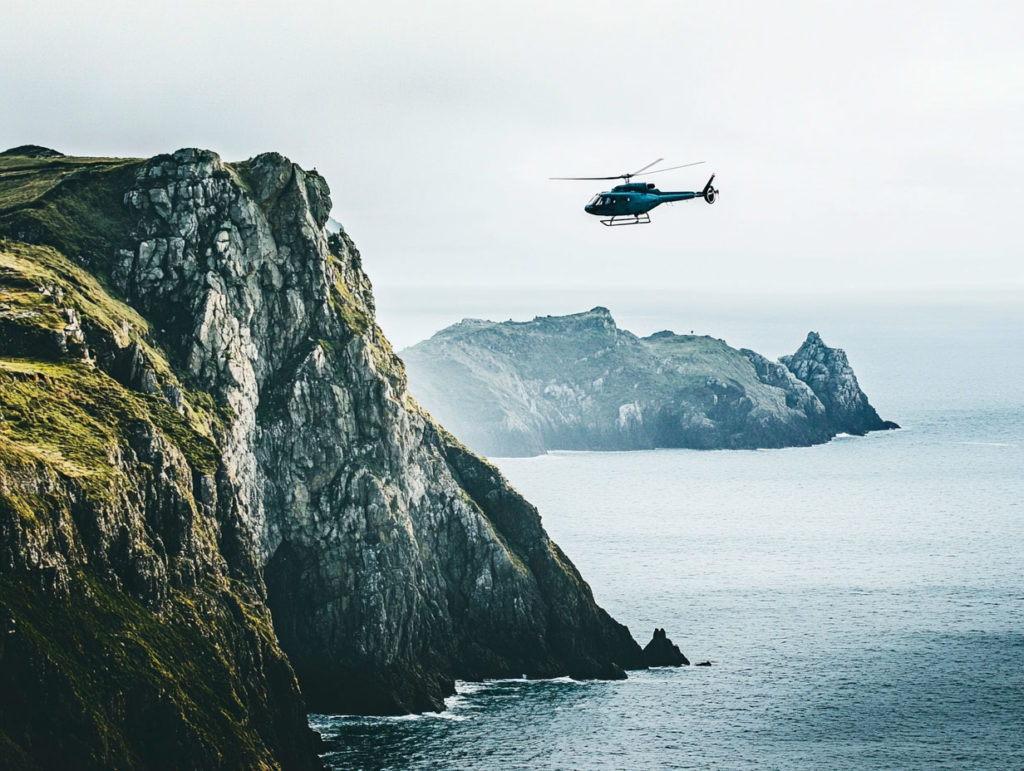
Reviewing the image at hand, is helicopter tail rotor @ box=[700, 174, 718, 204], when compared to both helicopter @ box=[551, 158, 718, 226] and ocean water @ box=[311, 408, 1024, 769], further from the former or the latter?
ocean water @ box=[311, 408, 1024, 769]

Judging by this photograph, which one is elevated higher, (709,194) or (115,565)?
(709,194)

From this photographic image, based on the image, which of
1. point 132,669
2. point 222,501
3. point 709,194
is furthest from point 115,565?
point 709,194

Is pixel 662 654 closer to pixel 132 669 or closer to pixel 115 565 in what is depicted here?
pixel 115 565

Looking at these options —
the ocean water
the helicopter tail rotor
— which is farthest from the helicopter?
the ocean water

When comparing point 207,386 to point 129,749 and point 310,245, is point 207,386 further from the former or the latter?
point 129,749

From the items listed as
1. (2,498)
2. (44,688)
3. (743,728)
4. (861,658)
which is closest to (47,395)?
(2,498)

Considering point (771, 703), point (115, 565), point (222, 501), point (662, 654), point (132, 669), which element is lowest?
point (771, 703)
